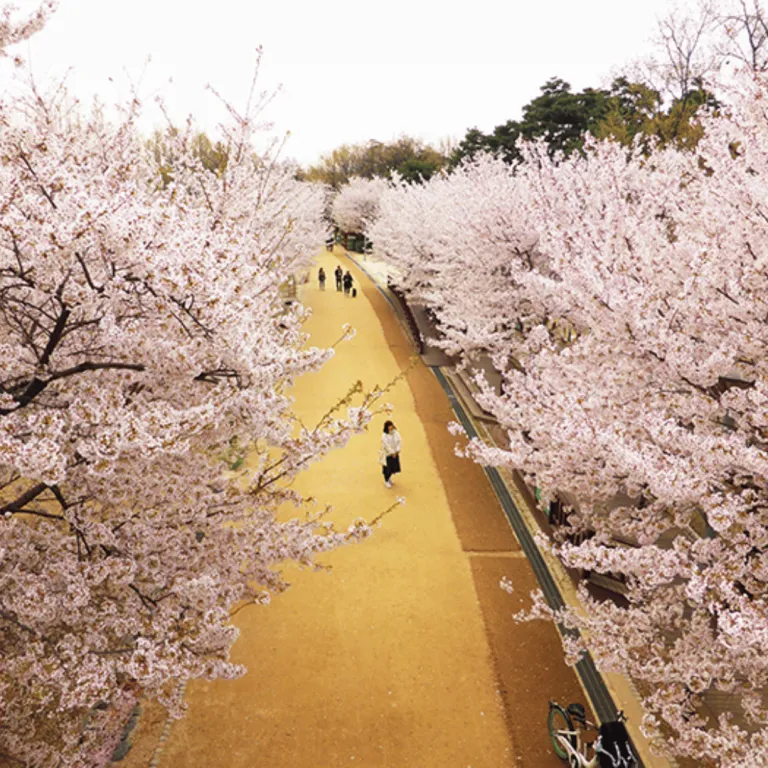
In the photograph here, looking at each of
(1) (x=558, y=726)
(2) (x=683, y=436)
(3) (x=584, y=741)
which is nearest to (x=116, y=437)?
(2) (x=683, y=436)

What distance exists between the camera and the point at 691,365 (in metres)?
5.04

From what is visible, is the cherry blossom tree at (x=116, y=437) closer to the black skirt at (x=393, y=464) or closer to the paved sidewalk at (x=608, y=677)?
the paved sidewalk at (x=608, y=677)

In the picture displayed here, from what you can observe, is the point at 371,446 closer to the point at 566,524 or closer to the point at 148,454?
Answer: the point at 566,524

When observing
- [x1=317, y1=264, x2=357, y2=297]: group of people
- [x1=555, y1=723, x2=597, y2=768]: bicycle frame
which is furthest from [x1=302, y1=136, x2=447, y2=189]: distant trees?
[x1=555, y1=723, x2=597, y2=768]: bicycle frame

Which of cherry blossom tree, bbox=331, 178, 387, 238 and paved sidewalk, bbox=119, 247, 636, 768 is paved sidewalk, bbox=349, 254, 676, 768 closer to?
paved sidewalk, bbox=119, 247, 636, 768

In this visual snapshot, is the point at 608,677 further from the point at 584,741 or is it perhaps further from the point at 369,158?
the point at 369,158

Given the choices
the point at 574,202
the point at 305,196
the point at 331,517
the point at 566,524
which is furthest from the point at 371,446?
the point at 305,196

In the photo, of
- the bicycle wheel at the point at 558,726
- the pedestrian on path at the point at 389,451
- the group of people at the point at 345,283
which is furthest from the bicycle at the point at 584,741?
the group of people at the point at 345,283

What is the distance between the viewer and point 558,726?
22.7 ft

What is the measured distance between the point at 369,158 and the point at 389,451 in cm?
7155

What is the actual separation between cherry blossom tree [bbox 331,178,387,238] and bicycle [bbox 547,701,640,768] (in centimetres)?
5464

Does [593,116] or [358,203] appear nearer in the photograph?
[593,116]

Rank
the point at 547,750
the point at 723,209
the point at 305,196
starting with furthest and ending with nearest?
the point at 305,196 < the point at 547,750 < the point at 723,209

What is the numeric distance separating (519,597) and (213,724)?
5271 millimetres
